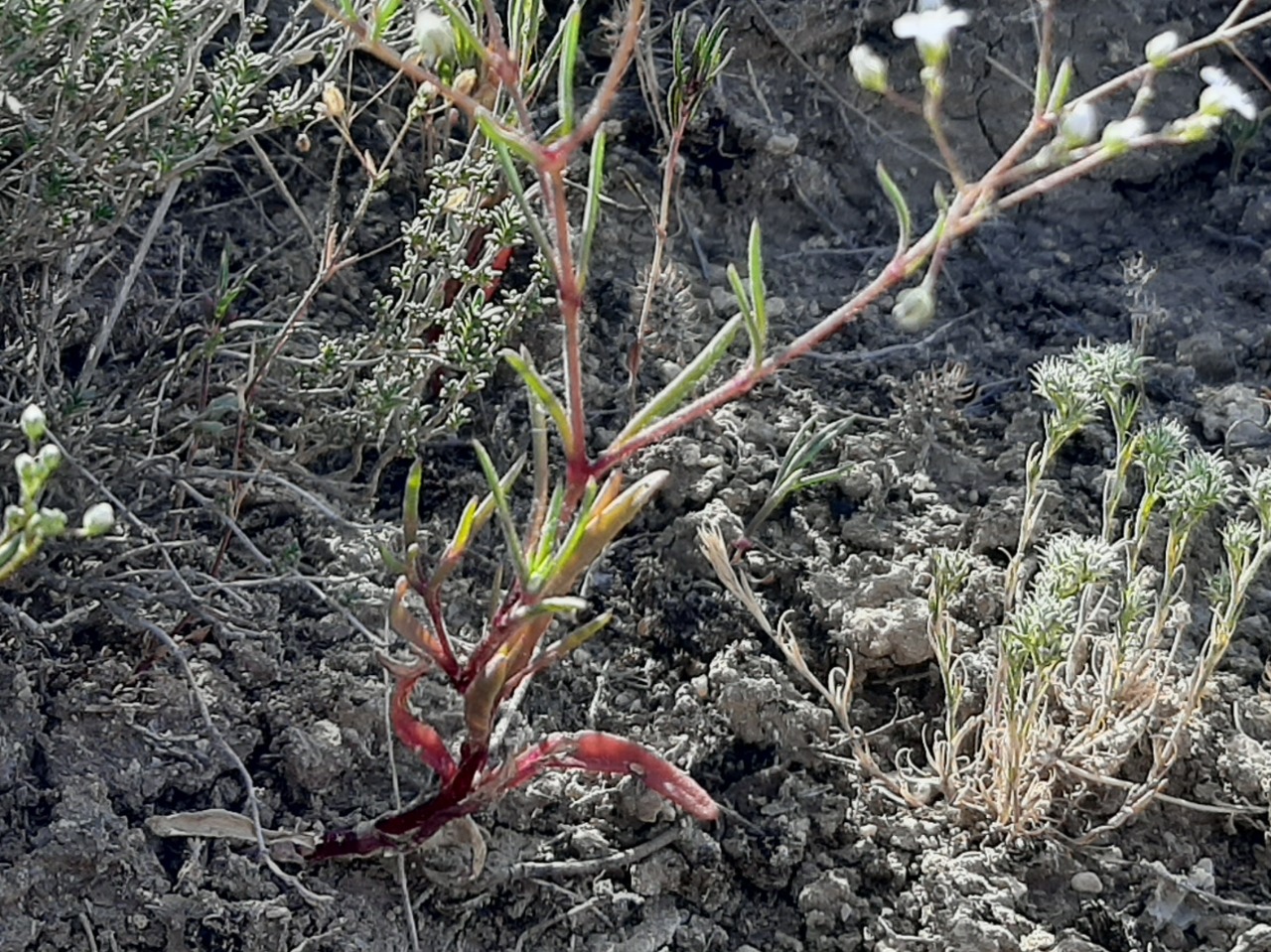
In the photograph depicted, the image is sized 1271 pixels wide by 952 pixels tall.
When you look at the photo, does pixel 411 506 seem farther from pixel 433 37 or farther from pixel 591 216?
pixel 433 37

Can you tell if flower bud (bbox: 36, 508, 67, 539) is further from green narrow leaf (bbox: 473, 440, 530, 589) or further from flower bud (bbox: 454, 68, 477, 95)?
flower bud (bbox: 454, 68, 477, 95)

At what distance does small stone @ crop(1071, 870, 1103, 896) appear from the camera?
193cm

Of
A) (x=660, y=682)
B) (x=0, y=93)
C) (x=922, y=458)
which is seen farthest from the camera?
(x=922, y=458)

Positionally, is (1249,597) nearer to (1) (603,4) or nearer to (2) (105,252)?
(1) (603,4)

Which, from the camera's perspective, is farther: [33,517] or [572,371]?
[572,371]

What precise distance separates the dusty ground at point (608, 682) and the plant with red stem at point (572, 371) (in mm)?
154

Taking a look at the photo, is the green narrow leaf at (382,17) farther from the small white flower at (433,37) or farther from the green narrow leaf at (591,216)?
the green narrow leaf at (591,216)

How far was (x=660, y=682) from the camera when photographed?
83.8 inches

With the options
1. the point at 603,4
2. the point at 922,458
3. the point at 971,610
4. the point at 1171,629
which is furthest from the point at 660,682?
the point at 603,4

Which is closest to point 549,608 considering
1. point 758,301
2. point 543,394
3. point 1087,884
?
point 543,394

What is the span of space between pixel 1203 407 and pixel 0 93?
200 cm

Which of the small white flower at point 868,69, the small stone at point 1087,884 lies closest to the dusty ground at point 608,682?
the small stone at point 1087,884

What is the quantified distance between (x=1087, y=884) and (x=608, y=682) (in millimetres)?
706

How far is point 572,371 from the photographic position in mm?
1479
